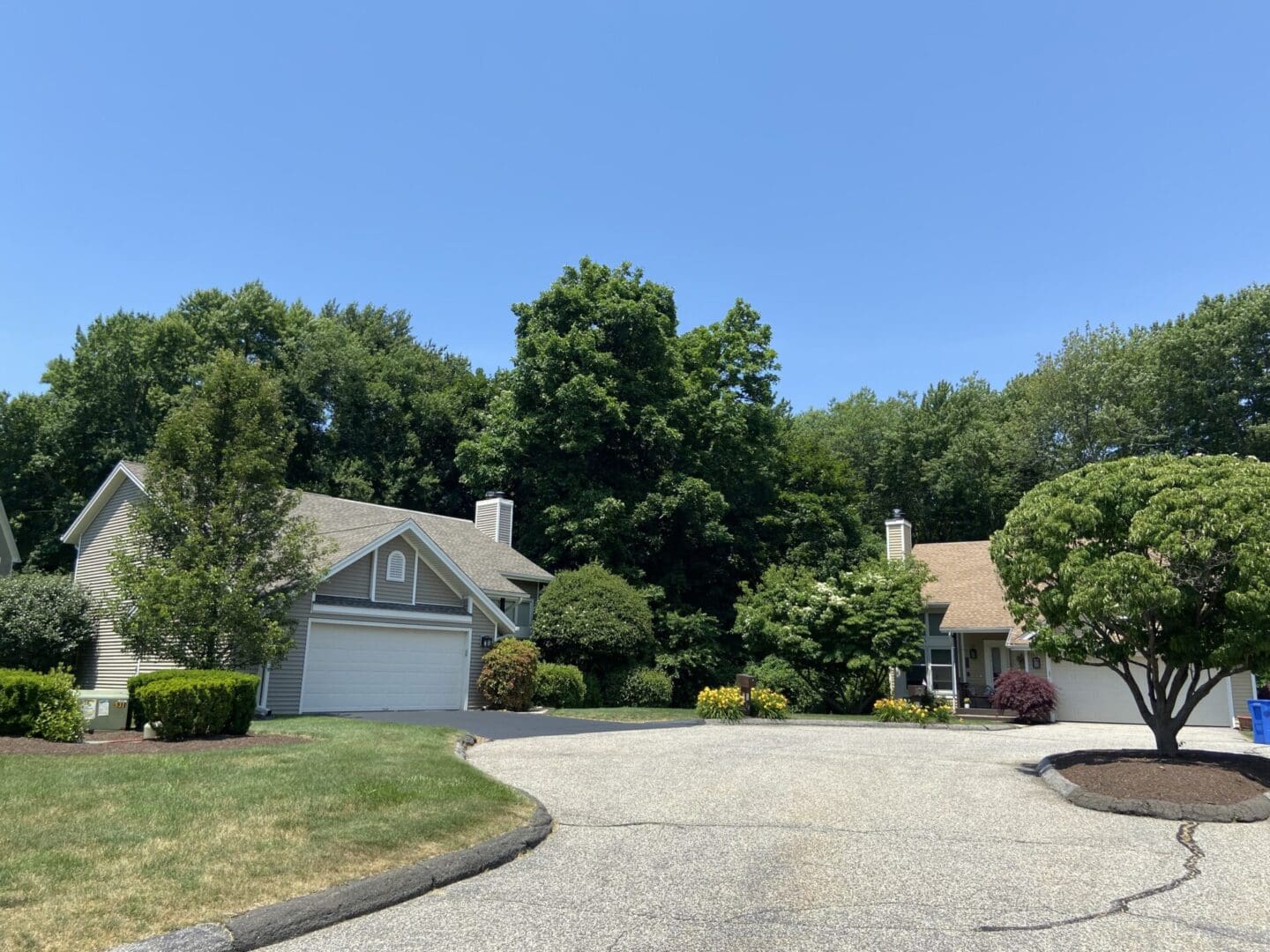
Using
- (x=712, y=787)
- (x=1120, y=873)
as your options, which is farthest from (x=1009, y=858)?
(x=712, y=787)

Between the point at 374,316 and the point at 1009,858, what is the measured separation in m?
46.2

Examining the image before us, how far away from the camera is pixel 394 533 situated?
2331cm

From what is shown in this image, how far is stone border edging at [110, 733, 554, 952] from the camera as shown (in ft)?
16.8

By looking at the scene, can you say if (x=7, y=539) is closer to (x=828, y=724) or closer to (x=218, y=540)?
(x=218, y=540)

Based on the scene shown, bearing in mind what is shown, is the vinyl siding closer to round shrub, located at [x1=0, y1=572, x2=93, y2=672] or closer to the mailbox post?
the mailbox post

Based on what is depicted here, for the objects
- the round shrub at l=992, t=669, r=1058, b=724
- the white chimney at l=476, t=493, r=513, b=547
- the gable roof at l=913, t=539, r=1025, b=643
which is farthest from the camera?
the white chimney at l=476, t=493, r=513, b=547

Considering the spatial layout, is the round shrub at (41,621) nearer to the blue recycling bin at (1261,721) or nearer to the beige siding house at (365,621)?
the beige siding house at (365,621)

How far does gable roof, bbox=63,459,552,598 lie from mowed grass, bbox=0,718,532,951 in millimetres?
10911

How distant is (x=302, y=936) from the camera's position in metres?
5.47

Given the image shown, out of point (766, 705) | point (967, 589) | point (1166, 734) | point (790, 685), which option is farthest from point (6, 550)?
point (1166, 734)

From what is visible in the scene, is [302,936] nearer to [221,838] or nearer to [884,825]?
[221,838]

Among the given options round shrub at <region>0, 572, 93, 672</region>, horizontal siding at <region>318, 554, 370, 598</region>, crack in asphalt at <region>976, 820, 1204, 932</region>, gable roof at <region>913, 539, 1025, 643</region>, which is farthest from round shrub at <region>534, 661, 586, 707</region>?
crack in asphalt at <region>976, 820, 1204, 932</region>

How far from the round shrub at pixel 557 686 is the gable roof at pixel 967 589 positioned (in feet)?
36.5

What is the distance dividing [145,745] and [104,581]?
13.9 meters
